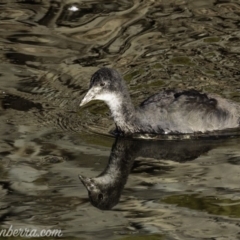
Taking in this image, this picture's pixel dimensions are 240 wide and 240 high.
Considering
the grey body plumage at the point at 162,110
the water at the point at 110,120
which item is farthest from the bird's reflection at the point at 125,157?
the grey body plumage at the point at 162,110

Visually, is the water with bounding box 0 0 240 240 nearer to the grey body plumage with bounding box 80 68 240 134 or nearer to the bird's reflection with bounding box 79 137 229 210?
the bird's reflection with bounding box 79 137 229 210

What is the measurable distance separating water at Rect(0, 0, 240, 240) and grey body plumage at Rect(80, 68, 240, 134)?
0.22 metres

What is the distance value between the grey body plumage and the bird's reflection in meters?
0.19

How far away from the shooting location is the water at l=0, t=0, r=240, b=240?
25.2ft

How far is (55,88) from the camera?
10992 millimetres

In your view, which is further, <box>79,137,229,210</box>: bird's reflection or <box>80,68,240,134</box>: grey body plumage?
<box>80,68,240,134</box>: grey body plumage

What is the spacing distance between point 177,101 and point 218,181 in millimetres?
1552

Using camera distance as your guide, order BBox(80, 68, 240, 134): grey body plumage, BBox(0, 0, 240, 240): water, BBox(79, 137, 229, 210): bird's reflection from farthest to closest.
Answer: BBox(80, 68, 240, 134): grey body plumage < BBox(79, 137, 229, 210): bird's reflection < BBox(0, 0, 240, 240): water

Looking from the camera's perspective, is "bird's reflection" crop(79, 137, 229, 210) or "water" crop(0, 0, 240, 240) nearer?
"water" crop(0, 0, 240, 240)

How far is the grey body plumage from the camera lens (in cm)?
972

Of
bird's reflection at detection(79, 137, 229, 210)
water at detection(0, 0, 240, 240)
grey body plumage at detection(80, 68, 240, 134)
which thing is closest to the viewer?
water at detection(0, 0, 240, 240)

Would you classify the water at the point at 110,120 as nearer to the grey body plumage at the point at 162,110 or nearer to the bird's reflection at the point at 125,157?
the bird's reflection at the point at 125,157

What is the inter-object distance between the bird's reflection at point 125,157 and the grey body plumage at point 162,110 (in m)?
0.19

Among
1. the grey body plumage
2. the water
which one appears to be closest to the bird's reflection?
the water
